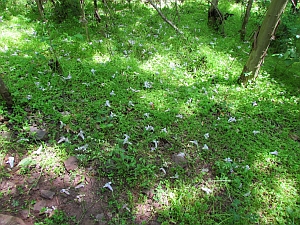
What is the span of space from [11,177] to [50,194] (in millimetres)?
605

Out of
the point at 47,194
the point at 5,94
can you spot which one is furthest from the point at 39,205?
the point at 5,94

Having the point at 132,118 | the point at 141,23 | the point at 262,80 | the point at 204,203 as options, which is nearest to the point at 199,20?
the point at 141,23

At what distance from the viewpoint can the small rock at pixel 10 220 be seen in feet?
7.43

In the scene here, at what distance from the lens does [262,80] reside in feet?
16.3

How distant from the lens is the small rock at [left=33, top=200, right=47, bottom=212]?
2506 millimetres

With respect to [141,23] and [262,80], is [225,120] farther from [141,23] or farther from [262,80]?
[141,23]

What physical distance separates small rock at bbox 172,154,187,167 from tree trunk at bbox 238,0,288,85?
2.58 meters

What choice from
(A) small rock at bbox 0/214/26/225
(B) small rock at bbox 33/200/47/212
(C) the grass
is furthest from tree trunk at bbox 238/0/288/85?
(A) small rock at bbox 0/214/26/225

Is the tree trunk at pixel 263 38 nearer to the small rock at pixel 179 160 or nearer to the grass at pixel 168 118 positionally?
the grass at pixel 168 118

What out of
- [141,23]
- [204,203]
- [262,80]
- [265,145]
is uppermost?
[141,23]

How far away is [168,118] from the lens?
3.87 metres

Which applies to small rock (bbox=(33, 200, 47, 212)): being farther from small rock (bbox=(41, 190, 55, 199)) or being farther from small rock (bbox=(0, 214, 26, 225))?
small rock (bbox=(0, 214, 26, 225))

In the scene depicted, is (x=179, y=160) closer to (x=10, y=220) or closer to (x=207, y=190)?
(x=207, y=190)

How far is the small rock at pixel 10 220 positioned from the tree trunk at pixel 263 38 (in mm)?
4693
